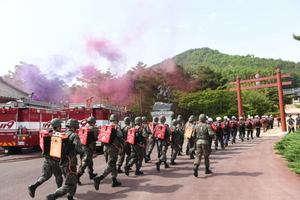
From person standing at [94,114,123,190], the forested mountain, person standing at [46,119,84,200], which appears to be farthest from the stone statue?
the forested mountain

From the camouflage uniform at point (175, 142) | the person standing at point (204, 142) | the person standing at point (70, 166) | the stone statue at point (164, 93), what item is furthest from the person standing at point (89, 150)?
the stone statue at point (164, 93)

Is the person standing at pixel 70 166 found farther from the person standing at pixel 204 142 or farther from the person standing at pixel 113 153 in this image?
the person standing at pixel 204 142

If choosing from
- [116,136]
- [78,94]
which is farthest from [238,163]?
[78,94]

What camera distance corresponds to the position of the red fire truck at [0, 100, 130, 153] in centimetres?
1220

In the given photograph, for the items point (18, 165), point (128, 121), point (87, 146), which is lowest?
point (18, 165)

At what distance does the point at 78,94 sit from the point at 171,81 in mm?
14265

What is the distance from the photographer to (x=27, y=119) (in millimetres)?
12547

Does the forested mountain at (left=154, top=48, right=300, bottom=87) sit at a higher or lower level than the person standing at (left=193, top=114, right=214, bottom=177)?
higher

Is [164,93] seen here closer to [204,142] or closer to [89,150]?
[204,142]

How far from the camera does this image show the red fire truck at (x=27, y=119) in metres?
12.2

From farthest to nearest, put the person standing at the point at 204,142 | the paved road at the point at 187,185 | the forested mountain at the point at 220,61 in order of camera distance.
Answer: the forested mountain at the point at 220,61 < the person standing at the point at 204,142 < the paved road at the point at 187,185

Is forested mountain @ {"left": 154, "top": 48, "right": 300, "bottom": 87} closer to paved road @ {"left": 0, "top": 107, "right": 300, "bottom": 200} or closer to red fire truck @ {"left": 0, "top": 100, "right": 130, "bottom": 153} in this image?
red fire truck @ {"left": 0, "top": 100, "right": 130, "bottom": 153}

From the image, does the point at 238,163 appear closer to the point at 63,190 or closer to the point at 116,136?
the point at 116,136

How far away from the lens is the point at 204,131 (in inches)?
288
